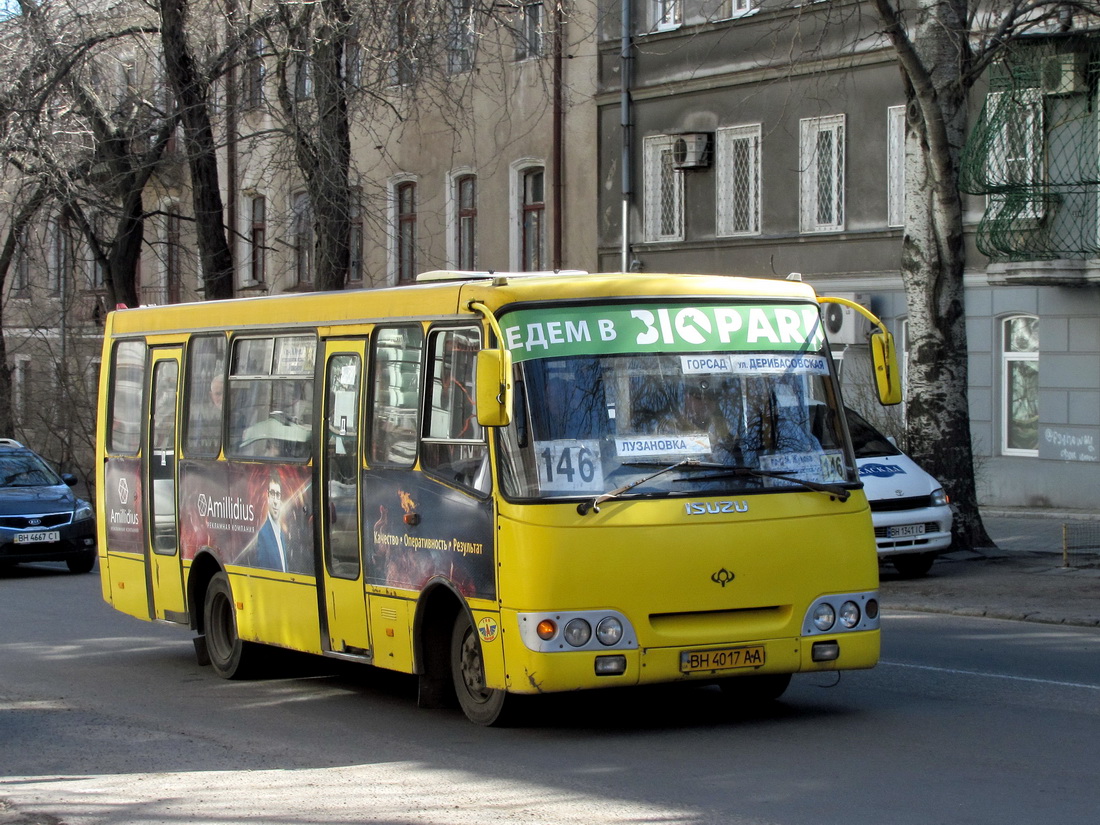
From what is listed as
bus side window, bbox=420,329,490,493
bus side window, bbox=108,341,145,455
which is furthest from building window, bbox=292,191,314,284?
bus side window, bbox=420,329,490,493

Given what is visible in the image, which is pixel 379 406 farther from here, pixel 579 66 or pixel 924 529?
pixel 579 66

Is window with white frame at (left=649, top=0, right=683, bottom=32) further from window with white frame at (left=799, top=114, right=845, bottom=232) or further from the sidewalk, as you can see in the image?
the sidewalk

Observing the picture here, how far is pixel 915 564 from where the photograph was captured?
18.1 metres

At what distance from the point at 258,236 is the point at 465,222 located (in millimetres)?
7394

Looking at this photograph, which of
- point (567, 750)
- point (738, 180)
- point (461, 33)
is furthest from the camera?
point (738, 180)

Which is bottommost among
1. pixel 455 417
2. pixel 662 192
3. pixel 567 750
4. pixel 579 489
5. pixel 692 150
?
pixel 567 750

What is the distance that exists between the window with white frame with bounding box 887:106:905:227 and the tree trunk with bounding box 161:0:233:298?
10134 mm

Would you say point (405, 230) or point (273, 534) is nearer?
point (273, 534)

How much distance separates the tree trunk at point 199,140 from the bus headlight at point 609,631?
1631 cm

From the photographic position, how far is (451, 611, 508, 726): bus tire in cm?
937

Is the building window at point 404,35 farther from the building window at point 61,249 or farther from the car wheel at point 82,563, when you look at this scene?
the building window at point 61,249

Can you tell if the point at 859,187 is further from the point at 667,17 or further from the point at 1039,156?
the point at 667,17

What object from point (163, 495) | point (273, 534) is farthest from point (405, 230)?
point (273, 534)

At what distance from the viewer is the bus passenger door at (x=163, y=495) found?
12.9 m
